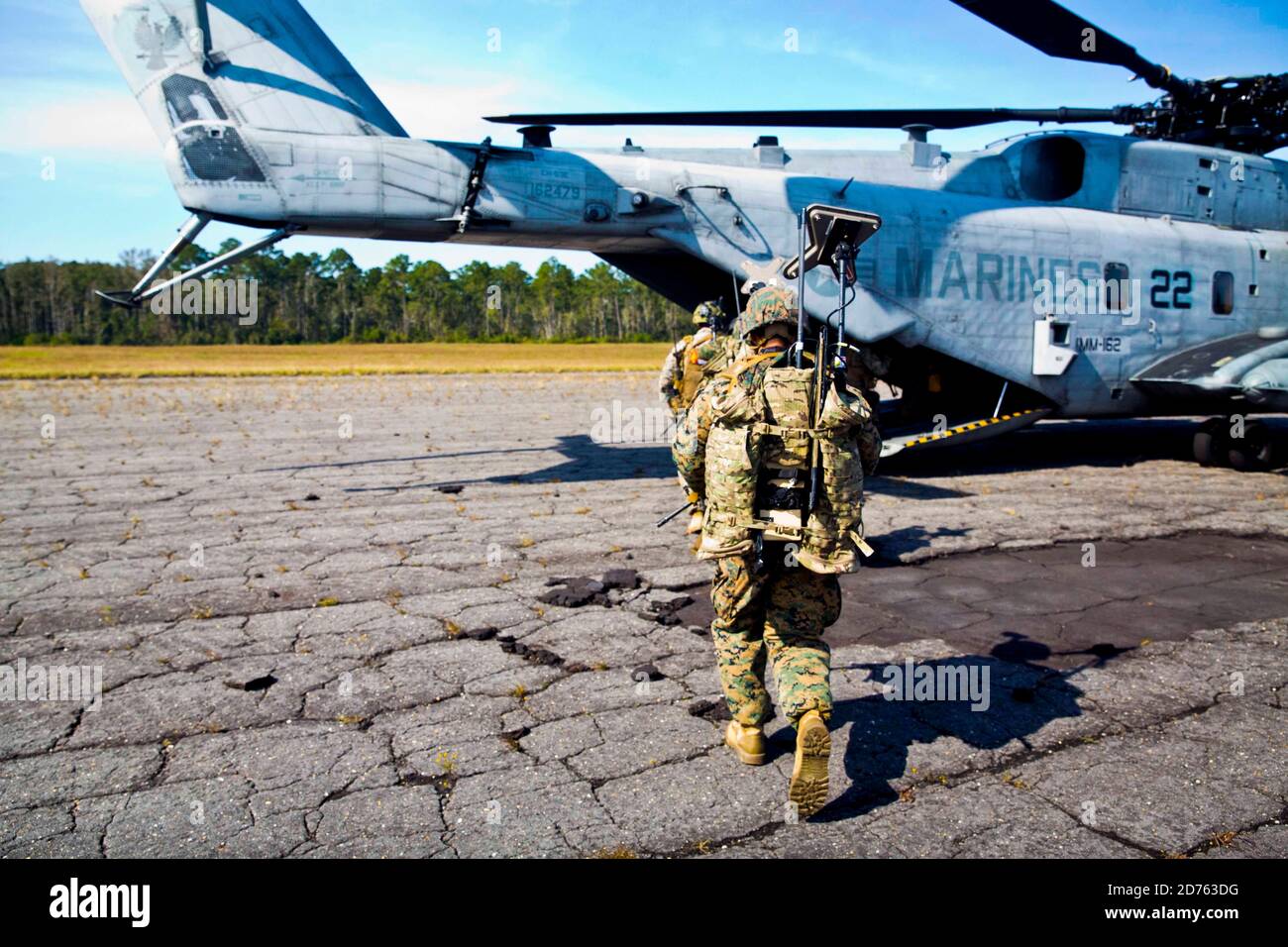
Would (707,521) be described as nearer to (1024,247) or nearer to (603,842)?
(603,842)

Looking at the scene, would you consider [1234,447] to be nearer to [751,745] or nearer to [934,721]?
[934,721]

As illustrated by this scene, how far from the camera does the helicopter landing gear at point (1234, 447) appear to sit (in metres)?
10.9

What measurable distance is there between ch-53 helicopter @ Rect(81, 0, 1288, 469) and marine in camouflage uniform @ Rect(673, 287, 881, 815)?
412 cm

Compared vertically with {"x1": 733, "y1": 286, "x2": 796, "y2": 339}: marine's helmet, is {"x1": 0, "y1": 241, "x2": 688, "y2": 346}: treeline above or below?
above

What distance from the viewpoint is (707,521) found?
3.89 meters

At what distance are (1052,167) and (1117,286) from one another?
1.86m

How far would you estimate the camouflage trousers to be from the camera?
377cm

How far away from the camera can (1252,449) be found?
11.0 m

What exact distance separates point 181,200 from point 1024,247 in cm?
910

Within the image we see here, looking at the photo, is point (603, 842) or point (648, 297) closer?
point (603, 842)

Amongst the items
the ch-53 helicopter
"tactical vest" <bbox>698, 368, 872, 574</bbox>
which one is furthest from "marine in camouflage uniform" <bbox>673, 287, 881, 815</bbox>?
the ch-53 helicopter

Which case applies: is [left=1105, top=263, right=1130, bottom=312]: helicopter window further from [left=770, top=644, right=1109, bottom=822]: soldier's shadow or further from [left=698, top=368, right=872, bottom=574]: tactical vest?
[left=698, top=368, right=872, bottom=574]: tactical vest
